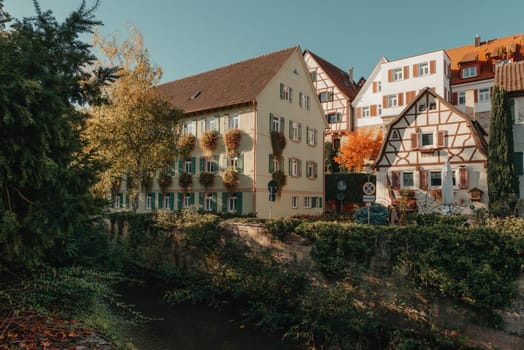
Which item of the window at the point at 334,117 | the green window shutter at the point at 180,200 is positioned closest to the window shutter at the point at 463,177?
the green window shutter at the point at 180,200

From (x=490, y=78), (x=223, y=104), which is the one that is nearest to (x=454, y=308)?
(x=223, y=104)

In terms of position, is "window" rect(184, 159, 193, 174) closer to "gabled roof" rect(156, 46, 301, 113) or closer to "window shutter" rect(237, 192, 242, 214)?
"gabled roof" rect(156, 46, 301, 113)

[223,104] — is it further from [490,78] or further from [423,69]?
[490,78]

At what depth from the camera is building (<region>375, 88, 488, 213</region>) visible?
66.5ft

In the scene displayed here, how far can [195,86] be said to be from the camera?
86.9 ft

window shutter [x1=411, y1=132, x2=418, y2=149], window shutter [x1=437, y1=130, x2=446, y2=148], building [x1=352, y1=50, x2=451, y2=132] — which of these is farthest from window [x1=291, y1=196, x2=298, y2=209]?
building [x1=352, y1=50, x2=451, y2=132]

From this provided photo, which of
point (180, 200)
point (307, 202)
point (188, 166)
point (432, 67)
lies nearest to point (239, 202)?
point (180, 200)

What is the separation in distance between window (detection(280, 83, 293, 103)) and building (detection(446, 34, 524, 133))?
17061mm

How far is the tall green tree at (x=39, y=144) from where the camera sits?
14.8 feet

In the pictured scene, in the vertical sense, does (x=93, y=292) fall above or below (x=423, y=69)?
below

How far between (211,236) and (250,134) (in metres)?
8.54

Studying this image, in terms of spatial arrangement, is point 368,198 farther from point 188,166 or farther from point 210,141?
point 188,166

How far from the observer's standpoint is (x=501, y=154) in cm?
1881

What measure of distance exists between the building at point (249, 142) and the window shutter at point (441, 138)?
8408mm
